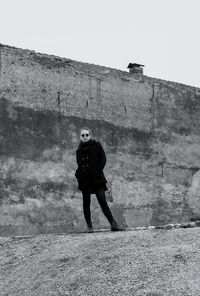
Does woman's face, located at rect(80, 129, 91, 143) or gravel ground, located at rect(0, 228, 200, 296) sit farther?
woman's face, located at rect(80, 129, 91, 143)

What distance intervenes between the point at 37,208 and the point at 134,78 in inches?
189

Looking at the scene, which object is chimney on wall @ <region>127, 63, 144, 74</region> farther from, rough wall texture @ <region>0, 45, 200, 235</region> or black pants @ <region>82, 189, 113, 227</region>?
black pants @ <region>82, 189, 113, 227</region>

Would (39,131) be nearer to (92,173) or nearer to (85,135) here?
(85,135)

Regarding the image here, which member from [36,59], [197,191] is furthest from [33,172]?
[197,191]

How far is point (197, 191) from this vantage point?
17.8m

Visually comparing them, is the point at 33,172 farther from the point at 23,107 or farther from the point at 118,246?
the point at 118,246

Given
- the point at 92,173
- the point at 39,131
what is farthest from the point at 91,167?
the point at 39,131

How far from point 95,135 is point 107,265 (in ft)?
27.5

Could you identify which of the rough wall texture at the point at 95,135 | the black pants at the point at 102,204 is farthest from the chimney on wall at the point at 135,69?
the black pants at the point at 102,204

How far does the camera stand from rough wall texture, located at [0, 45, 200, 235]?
14.3 m

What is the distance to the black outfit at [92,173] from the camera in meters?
9.50

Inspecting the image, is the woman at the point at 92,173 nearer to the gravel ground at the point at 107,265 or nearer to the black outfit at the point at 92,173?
the black outfit at the point at 92,173

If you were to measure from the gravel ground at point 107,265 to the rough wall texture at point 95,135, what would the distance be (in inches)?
200

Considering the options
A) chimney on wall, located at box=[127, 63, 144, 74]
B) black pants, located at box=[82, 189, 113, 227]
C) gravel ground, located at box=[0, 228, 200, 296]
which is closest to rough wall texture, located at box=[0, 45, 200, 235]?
chimney on wall, located at box=[127, 63, 144, 74]
